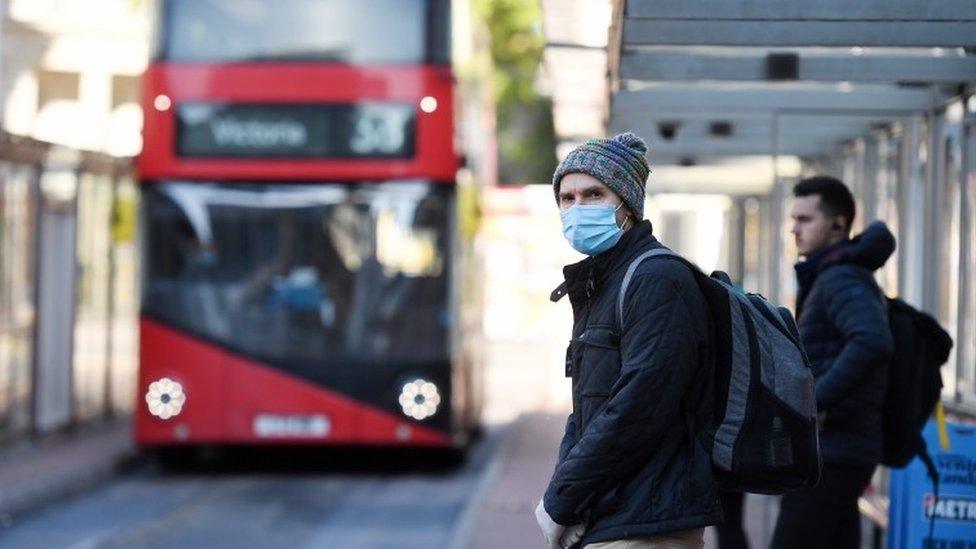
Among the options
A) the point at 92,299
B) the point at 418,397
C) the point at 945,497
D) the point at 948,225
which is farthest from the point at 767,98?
the point at 92,299

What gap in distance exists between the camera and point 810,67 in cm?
816

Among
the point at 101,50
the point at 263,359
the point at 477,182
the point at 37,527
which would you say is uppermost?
the point at 101,50

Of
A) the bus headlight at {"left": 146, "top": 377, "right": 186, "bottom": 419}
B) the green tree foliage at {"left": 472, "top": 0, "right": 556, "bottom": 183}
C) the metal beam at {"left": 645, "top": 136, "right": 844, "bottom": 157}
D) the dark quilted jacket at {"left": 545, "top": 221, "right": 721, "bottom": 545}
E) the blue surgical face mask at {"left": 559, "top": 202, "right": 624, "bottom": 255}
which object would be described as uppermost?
the green tree foliage at {"left": 472, "top": 0, "right": 556, "bottom": 183}

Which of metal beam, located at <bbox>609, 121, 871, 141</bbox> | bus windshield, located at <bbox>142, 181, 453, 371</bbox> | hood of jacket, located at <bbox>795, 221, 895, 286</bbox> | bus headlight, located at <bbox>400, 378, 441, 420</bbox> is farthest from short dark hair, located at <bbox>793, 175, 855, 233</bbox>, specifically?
bus headlight, located at <bbox>400, 378, 441, 420</bbox>

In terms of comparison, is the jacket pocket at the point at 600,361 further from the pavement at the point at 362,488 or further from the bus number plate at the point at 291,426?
the bus number plate at the point at 291,426

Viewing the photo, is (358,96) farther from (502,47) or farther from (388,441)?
(502,47)

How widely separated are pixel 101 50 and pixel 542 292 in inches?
563

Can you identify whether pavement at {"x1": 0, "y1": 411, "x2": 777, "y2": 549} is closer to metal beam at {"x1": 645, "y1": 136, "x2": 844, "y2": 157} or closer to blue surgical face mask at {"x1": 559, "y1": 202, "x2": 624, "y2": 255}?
metal beam at {"x1": 645, "y1": 136, "x2": 844, "y2": 157}

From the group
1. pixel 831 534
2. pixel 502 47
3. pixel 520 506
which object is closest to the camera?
pixel 831 534

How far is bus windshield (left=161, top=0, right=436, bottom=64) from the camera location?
49.9 ft

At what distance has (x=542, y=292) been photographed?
3975 cm

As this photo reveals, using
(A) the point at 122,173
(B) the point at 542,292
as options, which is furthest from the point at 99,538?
(B) the point at 542,292

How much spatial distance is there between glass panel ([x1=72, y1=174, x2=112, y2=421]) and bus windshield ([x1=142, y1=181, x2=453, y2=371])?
149 inches

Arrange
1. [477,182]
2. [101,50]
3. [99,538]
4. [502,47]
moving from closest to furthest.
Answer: [99,538] → [477,182] → [101,50] → [502,47]
